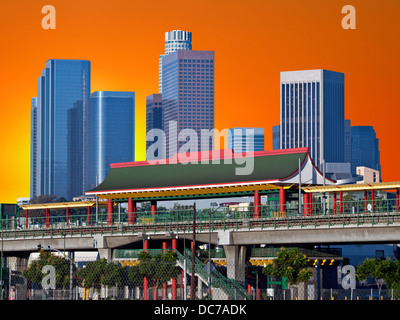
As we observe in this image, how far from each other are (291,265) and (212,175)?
81.5ft

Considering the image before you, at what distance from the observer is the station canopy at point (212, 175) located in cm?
9825

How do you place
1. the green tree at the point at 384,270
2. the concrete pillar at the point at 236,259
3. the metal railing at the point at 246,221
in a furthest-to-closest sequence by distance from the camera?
the concrete pillar at the point at 236,259 → the metal railing at the point at 246,221 → the green tree at the point at 384,270

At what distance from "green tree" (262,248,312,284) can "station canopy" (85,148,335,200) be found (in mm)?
15397

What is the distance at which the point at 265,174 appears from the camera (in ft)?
323

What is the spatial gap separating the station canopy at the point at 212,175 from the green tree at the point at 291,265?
Result: 15.4 metres

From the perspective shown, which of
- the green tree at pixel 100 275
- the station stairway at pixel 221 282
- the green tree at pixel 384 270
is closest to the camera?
the station stairway at pixel 221 282

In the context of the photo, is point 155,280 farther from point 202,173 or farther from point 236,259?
point 202,173

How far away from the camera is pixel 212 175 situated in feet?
341

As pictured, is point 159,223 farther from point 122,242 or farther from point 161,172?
point 161,172

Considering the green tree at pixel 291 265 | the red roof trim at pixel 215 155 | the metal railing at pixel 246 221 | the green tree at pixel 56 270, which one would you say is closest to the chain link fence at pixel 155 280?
the green tree at pixel 56 270

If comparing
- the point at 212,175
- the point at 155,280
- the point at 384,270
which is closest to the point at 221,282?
the point at 155,280

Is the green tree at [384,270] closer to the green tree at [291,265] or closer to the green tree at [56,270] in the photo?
the green tree at [291,265]
